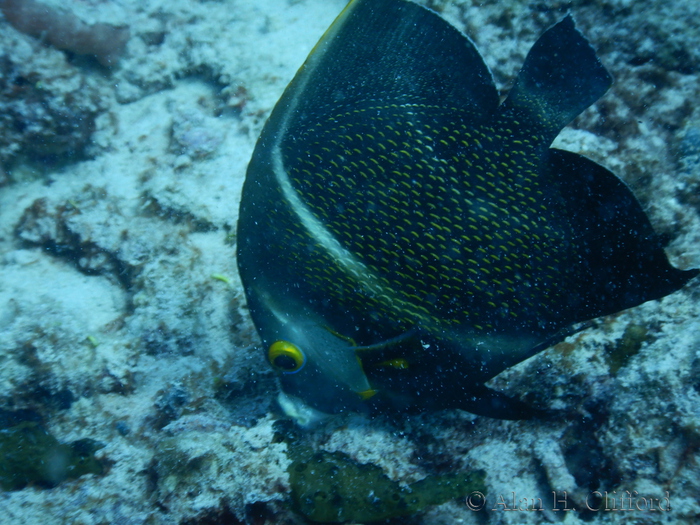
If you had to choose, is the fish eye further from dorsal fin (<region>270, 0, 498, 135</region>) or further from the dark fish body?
dorsal fin (<region>270, 0, 498, 135</region>)

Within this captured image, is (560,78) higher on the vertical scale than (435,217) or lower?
higher

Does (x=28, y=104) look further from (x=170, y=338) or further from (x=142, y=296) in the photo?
(x=170, y=338)

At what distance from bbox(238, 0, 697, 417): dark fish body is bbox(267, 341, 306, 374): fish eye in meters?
0.01

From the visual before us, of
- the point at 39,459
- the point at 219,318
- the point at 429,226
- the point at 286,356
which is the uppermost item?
the point at 429,226

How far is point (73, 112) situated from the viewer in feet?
12.2

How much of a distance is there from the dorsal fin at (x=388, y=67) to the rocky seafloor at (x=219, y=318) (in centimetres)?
106

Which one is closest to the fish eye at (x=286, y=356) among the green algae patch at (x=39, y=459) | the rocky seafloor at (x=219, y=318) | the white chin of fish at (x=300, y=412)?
the white chin of fish at (x=300, y=412)

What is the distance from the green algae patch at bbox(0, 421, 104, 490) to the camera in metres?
2.24

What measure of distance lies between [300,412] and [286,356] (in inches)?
16.2

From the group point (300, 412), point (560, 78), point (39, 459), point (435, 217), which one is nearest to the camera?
point (435, 217)

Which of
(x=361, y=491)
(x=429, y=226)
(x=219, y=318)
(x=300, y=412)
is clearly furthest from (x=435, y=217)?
(x=219, y=318)

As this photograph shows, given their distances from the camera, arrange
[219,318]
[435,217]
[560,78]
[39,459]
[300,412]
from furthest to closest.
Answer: [219,318] → [39,459] → [300,412] → [560,78] → [435,217]

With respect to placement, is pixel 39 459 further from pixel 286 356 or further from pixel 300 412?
pixel 286 356

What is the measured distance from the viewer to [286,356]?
1917 mm
